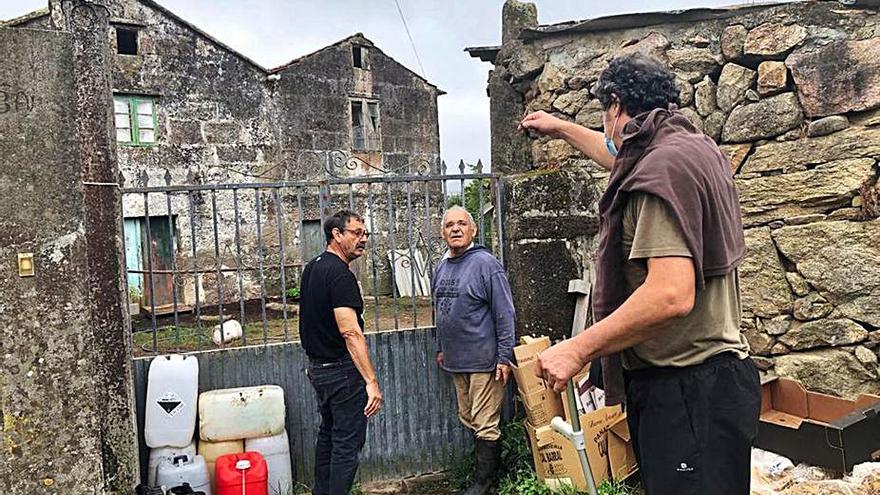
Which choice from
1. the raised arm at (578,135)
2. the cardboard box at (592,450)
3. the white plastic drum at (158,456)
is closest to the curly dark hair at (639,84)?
the raised arm at (578,135)

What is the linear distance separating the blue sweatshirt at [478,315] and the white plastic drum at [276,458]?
1204mm

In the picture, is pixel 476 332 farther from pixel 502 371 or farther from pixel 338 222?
pixel 338 222

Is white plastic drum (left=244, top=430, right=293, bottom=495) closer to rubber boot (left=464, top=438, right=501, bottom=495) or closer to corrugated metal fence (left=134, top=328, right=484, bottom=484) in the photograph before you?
corrugated metal fence (left=134, top=328, right=484, bottom=484)

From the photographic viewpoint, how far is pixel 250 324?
8055 mm

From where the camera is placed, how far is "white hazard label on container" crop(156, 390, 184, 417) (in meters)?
4.18

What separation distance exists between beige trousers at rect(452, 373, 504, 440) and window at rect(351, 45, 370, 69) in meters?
11.2

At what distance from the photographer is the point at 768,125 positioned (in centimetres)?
399

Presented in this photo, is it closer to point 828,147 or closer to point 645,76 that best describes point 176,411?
point 645,76

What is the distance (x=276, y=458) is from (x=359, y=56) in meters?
11.6

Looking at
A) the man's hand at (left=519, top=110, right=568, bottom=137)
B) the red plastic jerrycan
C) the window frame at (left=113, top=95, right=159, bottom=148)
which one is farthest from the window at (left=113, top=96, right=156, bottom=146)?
the man's hand at (left=519, top=110, right=568, bottom=137)

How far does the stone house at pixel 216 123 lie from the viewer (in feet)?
39.1

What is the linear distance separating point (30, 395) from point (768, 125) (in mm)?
4308

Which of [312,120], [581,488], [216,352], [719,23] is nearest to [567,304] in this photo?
[581,488]

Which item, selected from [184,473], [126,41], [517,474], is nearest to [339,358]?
[184,473]
